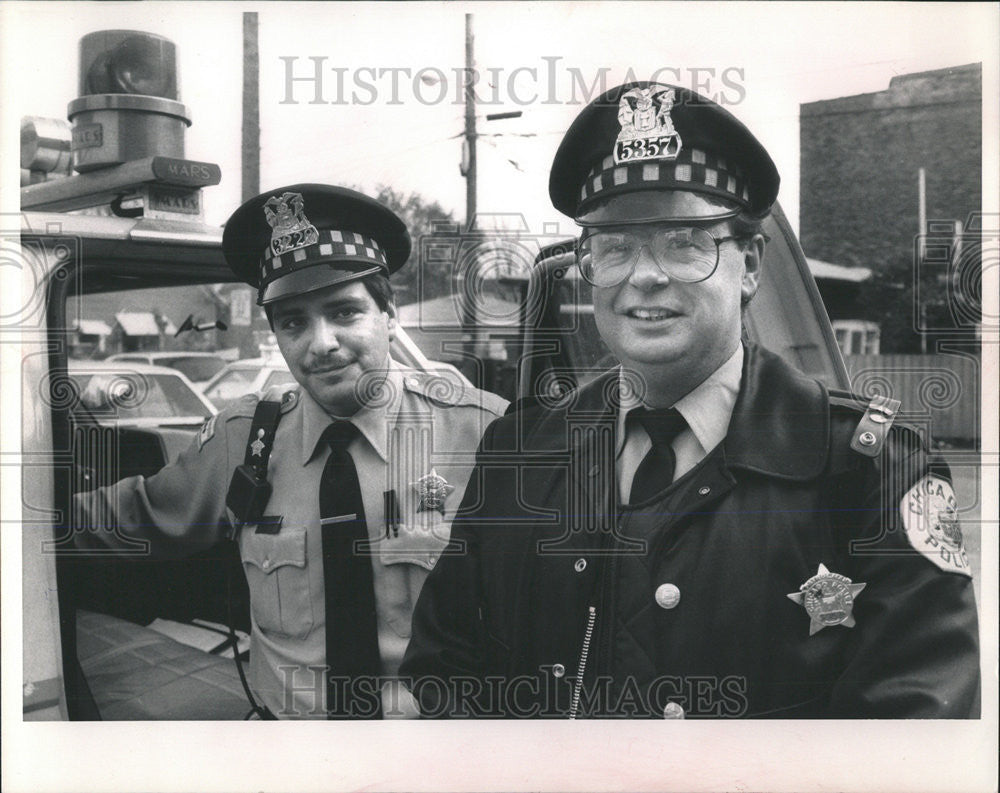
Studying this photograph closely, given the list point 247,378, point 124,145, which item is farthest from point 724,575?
point 124,145

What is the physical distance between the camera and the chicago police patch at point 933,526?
2.55 meters

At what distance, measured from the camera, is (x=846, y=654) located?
251 centimetres

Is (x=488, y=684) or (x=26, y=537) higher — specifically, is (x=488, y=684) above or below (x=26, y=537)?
below

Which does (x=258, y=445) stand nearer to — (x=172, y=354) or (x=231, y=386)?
(x=231, y=386)

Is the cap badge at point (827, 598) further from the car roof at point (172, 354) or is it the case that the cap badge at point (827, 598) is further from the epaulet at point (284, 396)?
the car roof at point (172, 354)

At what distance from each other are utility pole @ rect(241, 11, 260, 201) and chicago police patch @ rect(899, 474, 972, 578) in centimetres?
192

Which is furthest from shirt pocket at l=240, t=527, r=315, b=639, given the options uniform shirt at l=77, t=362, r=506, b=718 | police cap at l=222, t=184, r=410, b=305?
police cap at l=222, t=184, r=410, b=305

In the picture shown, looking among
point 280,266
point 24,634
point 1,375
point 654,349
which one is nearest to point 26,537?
point 24,634

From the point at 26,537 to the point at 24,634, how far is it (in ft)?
0.90

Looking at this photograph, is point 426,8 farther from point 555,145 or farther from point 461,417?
point 461,417

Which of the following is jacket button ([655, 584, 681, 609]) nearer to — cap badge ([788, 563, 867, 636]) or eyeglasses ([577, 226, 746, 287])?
cap badge ([788, 563, 867, 636])

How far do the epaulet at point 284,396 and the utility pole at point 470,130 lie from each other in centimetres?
65

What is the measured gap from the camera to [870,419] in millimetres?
2572

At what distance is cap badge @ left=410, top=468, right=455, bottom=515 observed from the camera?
106 inches
